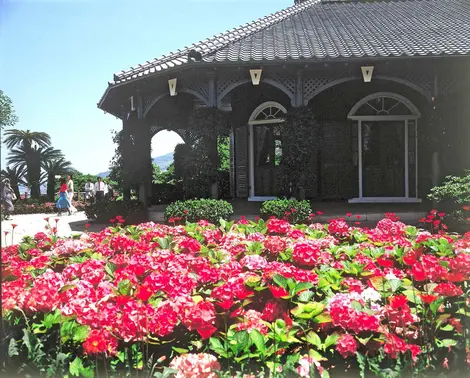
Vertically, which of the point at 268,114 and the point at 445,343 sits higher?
the point at 268,114

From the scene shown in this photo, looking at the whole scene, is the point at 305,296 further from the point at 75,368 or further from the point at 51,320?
the point at 51,320

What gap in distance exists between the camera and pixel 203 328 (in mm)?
1745

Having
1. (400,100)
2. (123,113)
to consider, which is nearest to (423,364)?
(400,100)

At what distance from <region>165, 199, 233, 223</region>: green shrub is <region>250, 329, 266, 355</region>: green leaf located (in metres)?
6.83

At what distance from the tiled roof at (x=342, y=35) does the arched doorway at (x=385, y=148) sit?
199cm

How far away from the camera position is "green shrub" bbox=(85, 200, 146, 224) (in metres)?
10.5

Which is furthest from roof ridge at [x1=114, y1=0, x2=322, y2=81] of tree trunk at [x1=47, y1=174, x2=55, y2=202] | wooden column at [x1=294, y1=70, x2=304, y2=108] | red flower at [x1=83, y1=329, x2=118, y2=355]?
red flower at [x1=83, y1=329, x2=118, y2=355]

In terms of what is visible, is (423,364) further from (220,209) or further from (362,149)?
(362,149)

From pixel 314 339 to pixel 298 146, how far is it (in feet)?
25.8

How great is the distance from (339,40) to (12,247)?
9.28 metres

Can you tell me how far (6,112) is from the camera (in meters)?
1.74

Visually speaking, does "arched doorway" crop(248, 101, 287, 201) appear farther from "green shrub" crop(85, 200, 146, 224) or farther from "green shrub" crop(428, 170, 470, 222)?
"green shrub" crop(428, 170, 470, 222)

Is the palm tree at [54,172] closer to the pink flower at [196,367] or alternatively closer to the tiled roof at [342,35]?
the tiled roof at [342,35]

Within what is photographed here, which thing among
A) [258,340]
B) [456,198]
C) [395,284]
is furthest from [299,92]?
[258,340]
